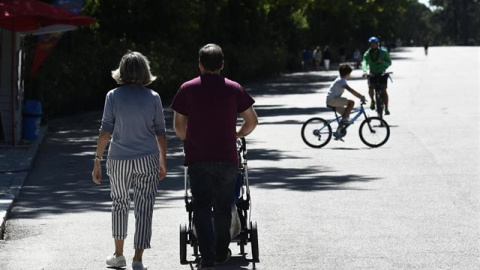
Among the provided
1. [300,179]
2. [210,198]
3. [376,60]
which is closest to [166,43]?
[376,60]

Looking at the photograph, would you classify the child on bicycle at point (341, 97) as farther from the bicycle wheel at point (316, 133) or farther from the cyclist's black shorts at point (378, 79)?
the cyclist's black shorts at point (378, 79)

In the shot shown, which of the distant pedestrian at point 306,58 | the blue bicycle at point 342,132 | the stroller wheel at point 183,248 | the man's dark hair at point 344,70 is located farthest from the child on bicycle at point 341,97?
the distant pedestrian at point 306,58

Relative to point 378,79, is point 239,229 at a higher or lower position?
lower

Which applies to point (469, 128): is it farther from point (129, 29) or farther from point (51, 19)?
point (129, 29)

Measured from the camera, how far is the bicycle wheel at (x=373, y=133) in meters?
20.8

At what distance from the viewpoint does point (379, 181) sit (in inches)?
599

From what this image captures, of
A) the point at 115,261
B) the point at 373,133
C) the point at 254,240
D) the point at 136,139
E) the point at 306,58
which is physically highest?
the point at 136,139

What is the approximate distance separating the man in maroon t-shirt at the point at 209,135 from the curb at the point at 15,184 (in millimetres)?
2801

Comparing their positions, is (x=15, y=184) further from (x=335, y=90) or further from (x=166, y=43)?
(x=166, y=43)

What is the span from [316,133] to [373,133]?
36.9 inches

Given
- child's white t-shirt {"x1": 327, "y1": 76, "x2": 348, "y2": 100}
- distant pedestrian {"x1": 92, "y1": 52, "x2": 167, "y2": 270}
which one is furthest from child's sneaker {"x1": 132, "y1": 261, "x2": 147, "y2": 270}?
child's white t-shirt {"x1": 327, "y1": 76, "x2": 348, "y2": 100}

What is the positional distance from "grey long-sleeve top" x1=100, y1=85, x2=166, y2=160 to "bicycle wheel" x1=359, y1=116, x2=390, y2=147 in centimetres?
1238

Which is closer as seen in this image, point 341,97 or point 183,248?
point 183,248

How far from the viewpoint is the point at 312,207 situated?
12.7 metres
